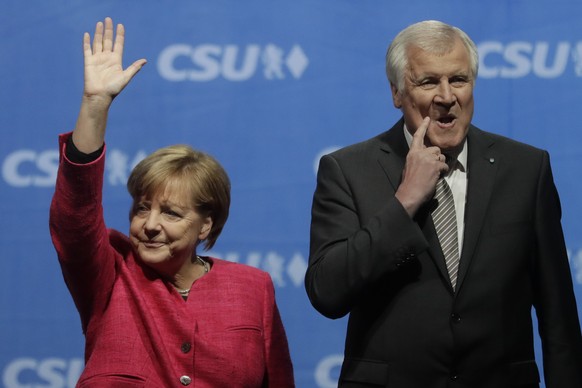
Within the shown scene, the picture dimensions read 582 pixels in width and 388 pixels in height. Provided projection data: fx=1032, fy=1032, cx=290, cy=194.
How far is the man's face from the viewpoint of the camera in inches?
87.5

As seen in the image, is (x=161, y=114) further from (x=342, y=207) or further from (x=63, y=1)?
→ (x=342, y=207)

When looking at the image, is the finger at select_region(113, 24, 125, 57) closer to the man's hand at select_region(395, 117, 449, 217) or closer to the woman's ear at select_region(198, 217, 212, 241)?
the woman's ear at select_region(198, 217, 212, 241)

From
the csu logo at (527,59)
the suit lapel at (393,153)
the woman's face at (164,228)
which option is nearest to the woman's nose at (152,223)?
the woman's face at (164,228)

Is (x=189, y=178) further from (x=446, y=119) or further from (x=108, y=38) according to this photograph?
(x=446, y=119)

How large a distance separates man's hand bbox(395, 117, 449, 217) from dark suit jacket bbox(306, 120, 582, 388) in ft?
0.09

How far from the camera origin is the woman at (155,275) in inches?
82.2

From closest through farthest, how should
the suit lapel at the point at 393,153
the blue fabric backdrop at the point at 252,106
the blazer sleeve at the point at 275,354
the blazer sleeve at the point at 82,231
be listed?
the blazer sleeve at the point at 82,231 → the suit lapel at the point at 393,153 → the blazer sleeve at the point at 275,354 → the blue fabric backdrop at the point at 252,106

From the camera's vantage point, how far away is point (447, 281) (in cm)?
216

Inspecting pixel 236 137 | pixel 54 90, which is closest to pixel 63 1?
pixel 54 90

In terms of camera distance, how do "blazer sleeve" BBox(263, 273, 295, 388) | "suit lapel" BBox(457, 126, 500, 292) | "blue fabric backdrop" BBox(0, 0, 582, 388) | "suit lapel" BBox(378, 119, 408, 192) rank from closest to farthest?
"suit lapel" BBox(457, 126, 500, 292), "suit lapel" BBox(378, 119, 408, 192), "blazer sleeve" BBox(263, 273, 295, 388), "blue fabric backdrop" BBox(0, 0, 582, 388)

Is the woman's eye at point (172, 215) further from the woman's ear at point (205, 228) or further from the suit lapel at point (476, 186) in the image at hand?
the suit lapel at point (476, 186)

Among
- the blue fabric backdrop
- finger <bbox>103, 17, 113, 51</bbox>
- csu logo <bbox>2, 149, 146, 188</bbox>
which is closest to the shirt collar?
finger <bbox>103, 17, 113, 51</bbox>

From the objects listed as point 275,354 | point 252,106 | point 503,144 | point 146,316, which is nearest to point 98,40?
point 146,316

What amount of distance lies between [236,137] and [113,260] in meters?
1.07
